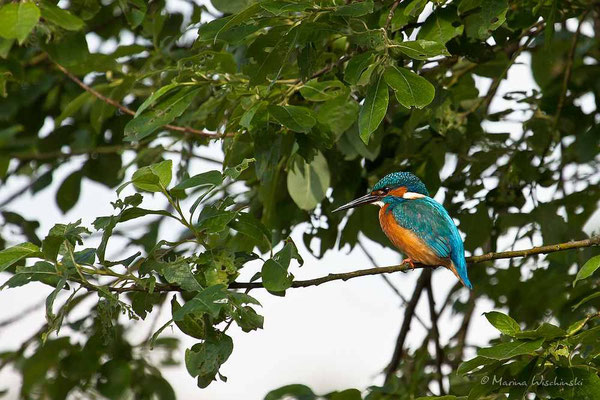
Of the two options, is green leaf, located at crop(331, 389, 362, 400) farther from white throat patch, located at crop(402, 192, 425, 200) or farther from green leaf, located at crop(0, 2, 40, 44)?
green leaf, located at crop(0, 2, 40, 44)

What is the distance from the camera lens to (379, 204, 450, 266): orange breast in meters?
3.46

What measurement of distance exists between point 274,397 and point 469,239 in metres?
1.05

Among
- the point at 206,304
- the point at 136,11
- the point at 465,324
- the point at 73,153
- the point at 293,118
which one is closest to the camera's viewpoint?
the point at 206,304

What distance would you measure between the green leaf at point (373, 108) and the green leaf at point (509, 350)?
61 centimetres

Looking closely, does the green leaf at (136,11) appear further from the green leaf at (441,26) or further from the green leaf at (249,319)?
the green leaf at (249,319)

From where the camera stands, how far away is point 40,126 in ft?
15.6

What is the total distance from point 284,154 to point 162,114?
20.8 inches

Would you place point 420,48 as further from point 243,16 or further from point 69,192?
point 69,192

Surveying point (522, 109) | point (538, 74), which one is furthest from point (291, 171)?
point (538, 74)

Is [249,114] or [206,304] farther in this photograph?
[249,114]

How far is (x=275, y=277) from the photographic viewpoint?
96.7 inches

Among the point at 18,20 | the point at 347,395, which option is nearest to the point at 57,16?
the point at 18,20

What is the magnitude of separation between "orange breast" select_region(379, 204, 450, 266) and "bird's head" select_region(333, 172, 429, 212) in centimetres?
6

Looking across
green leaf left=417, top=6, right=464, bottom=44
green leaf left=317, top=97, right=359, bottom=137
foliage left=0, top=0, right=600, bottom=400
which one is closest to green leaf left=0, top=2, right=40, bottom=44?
foliage left=0, top=0, right=600, bottom=400
